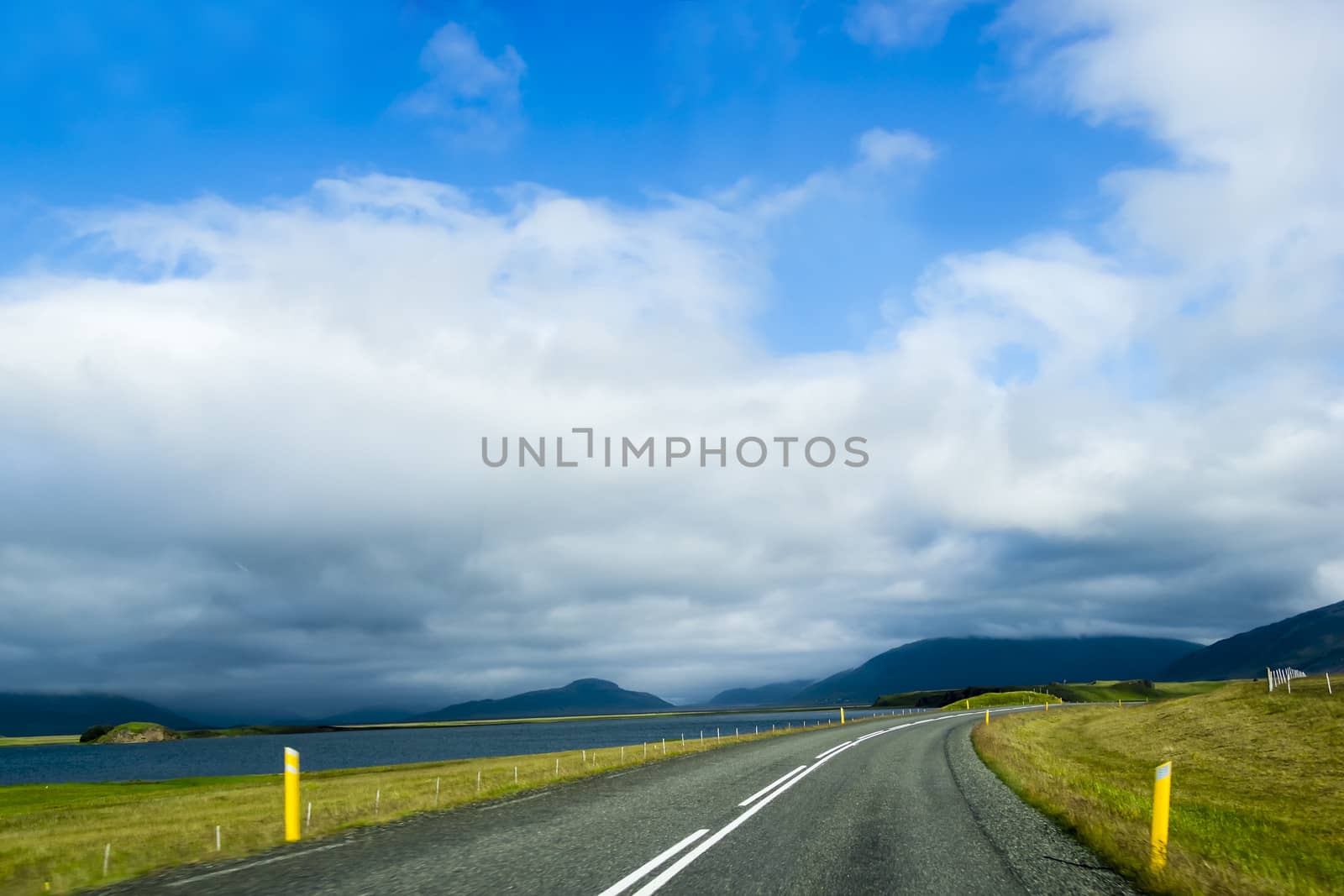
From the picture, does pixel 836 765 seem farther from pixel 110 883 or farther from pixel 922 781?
pixel 110 883

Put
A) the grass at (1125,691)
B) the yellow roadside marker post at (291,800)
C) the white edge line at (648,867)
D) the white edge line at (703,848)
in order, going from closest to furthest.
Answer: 1. the white edge line at (648,867)
2. the white edge line at (703,848)
3. the yellow roadside marker post at (291,800)
4. the grass at (1125,691)

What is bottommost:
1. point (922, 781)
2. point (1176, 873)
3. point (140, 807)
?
point (140, 807)

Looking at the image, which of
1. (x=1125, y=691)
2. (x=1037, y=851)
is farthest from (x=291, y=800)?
(x=1125, y=691)

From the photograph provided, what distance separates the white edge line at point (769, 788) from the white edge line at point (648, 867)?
156 inches

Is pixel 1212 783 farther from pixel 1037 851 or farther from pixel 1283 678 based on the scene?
pixel 1283 678

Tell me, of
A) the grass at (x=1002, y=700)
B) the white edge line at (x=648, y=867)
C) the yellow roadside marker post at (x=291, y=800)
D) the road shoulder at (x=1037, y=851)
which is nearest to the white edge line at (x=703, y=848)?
the white edge line at (x=648, y=867)

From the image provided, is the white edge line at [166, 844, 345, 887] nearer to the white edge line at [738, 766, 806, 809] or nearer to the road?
the road

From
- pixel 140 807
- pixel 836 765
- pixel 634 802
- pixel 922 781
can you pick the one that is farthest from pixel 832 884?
pixel 140 807

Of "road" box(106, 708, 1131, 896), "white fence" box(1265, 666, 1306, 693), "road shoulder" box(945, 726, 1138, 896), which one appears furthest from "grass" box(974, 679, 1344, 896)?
"road" box(106, 708, 1131, 896)

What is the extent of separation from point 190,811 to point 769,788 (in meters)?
39.9

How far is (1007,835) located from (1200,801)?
1614 cm

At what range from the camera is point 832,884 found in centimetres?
909

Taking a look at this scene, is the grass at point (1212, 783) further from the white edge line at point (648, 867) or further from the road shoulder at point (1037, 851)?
the white edge line at point (648, 867)

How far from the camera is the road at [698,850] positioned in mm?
9016
